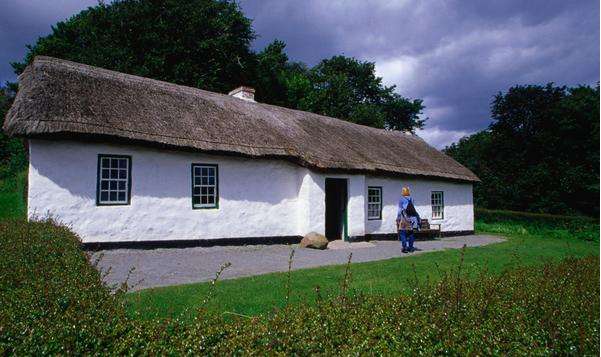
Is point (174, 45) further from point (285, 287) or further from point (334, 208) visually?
point (285, 287)

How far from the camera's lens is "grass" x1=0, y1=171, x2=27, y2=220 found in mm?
15453

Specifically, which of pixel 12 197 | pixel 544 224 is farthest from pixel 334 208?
pixel 12 197

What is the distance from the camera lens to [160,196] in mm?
11906

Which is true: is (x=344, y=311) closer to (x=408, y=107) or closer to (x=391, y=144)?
(x=391, y=144)

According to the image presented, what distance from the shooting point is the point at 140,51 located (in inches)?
1017

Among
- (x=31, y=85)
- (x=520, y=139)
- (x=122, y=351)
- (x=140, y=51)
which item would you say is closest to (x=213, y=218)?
(x=31, y=85)

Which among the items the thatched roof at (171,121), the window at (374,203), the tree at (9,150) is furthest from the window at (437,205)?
Result: the tree at (9,150)

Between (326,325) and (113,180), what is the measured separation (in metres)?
9.86

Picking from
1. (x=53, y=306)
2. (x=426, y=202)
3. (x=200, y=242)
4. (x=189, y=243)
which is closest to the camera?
(x=53, y=306)

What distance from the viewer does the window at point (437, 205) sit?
1970 cm

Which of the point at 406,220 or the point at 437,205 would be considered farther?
the point at 437,205

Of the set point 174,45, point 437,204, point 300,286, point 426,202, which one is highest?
point 174,45

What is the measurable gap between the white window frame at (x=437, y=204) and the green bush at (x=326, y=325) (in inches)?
618

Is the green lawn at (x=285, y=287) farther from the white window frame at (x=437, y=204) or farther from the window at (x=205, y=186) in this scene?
the white window frame at (x=437, y=204)
